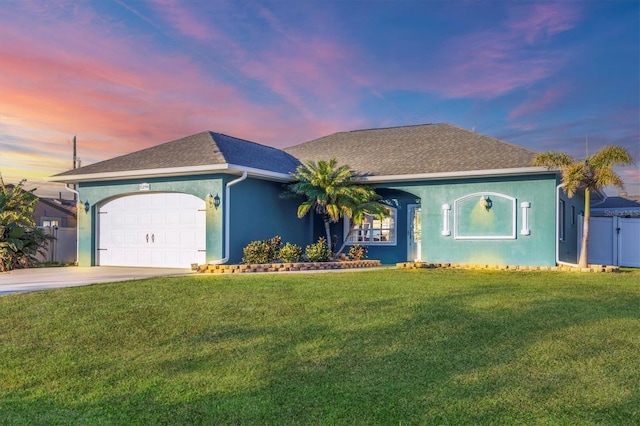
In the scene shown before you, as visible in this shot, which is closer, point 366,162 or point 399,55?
point 399,55

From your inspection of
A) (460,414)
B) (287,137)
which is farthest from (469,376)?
(287,137)

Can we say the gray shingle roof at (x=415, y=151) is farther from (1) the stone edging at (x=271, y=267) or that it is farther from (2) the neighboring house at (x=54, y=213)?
(2) the neighboring house at (x=54, y=213)

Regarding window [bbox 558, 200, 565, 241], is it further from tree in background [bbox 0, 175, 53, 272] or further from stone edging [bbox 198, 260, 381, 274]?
tree in background [bbox 0, 175, 53, 272]

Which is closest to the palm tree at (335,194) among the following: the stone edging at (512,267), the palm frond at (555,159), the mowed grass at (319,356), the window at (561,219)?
the stone edging at (512,267)

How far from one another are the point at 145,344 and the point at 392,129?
1558 cm

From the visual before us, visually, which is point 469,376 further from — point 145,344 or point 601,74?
point 601,74

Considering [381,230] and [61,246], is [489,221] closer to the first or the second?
[381,230]

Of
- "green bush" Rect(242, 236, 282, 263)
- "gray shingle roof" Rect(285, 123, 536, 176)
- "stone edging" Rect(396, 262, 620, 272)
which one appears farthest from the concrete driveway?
"gray shingle roof" Rect(285, 123, 536, 176)

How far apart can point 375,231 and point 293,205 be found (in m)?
2.84

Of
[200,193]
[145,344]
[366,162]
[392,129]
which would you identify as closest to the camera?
[145,344]

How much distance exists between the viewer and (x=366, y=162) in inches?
660

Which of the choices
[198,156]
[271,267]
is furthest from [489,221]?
[198,156]

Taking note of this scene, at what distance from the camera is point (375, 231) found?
54.6 feet

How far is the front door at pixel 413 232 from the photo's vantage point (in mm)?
16031
